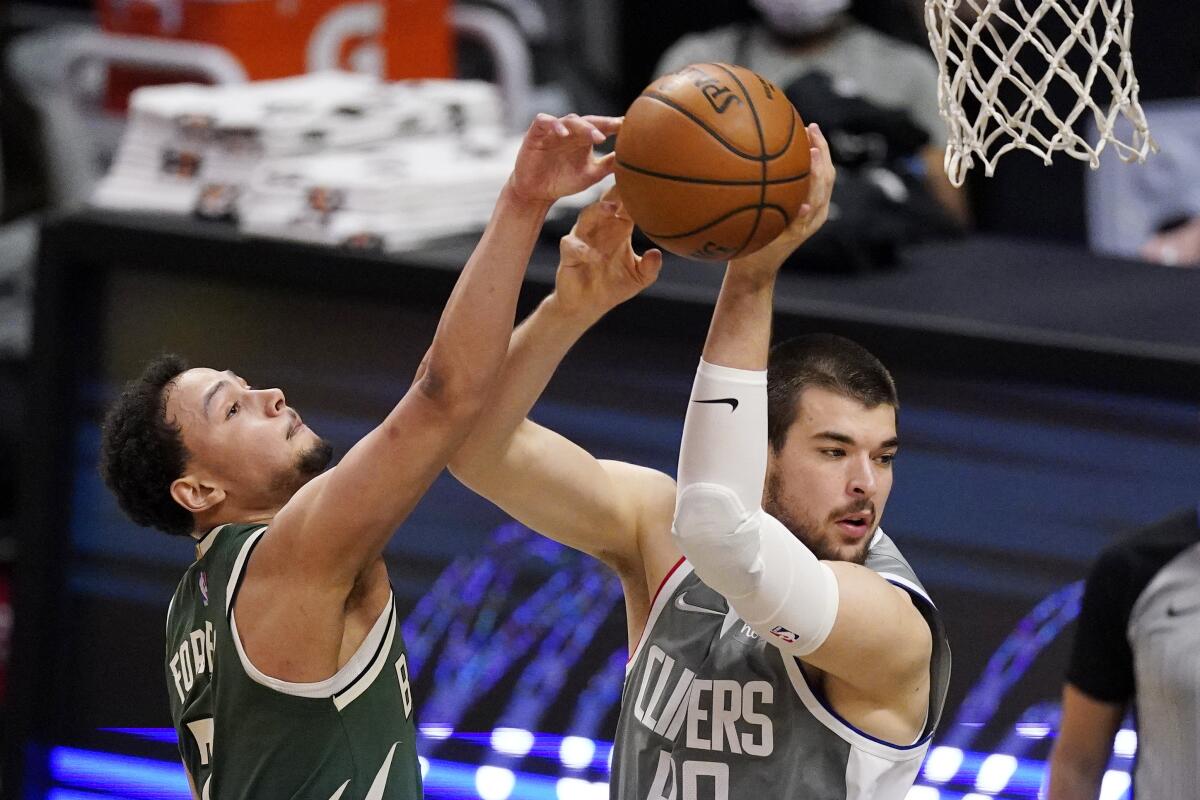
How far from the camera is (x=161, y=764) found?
479 centimetres

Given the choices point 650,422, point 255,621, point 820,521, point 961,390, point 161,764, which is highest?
point 820,521

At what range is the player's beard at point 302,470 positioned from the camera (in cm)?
287

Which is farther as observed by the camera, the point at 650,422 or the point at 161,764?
the point at 161,764

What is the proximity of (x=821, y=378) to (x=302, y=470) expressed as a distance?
84 cm

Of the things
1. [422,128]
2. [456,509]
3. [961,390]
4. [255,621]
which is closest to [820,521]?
[255,621]

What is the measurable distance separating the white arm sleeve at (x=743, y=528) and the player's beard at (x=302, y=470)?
69cm

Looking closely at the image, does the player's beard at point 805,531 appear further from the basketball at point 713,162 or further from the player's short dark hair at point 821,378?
the basketball at point 713,162

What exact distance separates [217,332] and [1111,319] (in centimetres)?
226

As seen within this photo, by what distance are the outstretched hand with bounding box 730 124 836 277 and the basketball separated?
25 mm

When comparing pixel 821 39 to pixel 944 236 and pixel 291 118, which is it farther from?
pixel 291 118

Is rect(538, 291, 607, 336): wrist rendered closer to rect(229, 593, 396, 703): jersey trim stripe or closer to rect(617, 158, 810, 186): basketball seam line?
rect(617, 158, 810, 186): basketball seam line

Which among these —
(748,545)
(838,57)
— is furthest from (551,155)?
(838,57)

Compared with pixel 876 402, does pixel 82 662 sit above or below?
below

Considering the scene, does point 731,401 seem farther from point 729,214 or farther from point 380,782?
point 380,782
